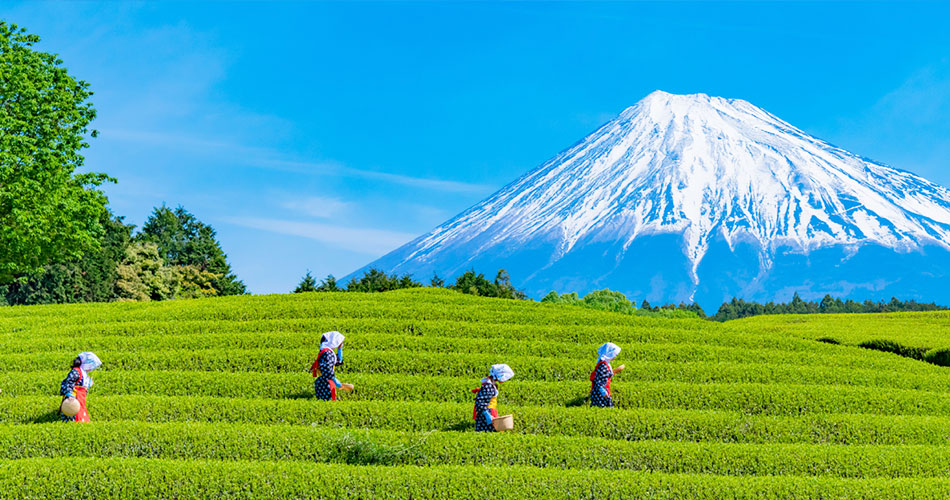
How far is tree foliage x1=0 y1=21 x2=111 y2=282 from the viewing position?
32.7 meters

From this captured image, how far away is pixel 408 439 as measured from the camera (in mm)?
14453

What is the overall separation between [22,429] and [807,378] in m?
21.6

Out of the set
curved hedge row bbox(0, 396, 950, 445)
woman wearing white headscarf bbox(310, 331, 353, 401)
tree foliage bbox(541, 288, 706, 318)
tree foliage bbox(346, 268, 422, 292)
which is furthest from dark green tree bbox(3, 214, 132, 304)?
woman wearing white headscarf bbox(310, 331, 353, 401)

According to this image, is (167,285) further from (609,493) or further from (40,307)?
(609,493)

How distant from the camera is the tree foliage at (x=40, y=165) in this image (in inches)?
1288

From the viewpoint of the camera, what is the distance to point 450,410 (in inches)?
→ 658

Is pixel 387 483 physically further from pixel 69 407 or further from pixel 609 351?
pixel 69 407

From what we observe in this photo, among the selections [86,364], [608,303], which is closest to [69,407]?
[86,364]

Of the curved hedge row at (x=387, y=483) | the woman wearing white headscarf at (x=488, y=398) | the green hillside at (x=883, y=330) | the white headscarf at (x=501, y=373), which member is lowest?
the curved hedge row at (x=387, y=483)

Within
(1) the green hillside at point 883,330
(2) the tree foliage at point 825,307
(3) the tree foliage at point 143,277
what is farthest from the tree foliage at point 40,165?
(2) the tree foliage at point 825,307

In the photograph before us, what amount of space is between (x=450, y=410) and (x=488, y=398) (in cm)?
167

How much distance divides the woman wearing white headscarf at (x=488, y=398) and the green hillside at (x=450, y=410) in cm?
88

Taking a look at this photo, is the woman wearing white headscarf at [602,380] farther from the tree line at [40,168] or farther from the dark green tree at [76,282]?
the dark green tree at [76,282]

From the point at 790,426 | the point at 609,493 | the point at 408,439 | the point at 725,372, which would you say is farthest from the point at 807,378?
the point at 408,439
